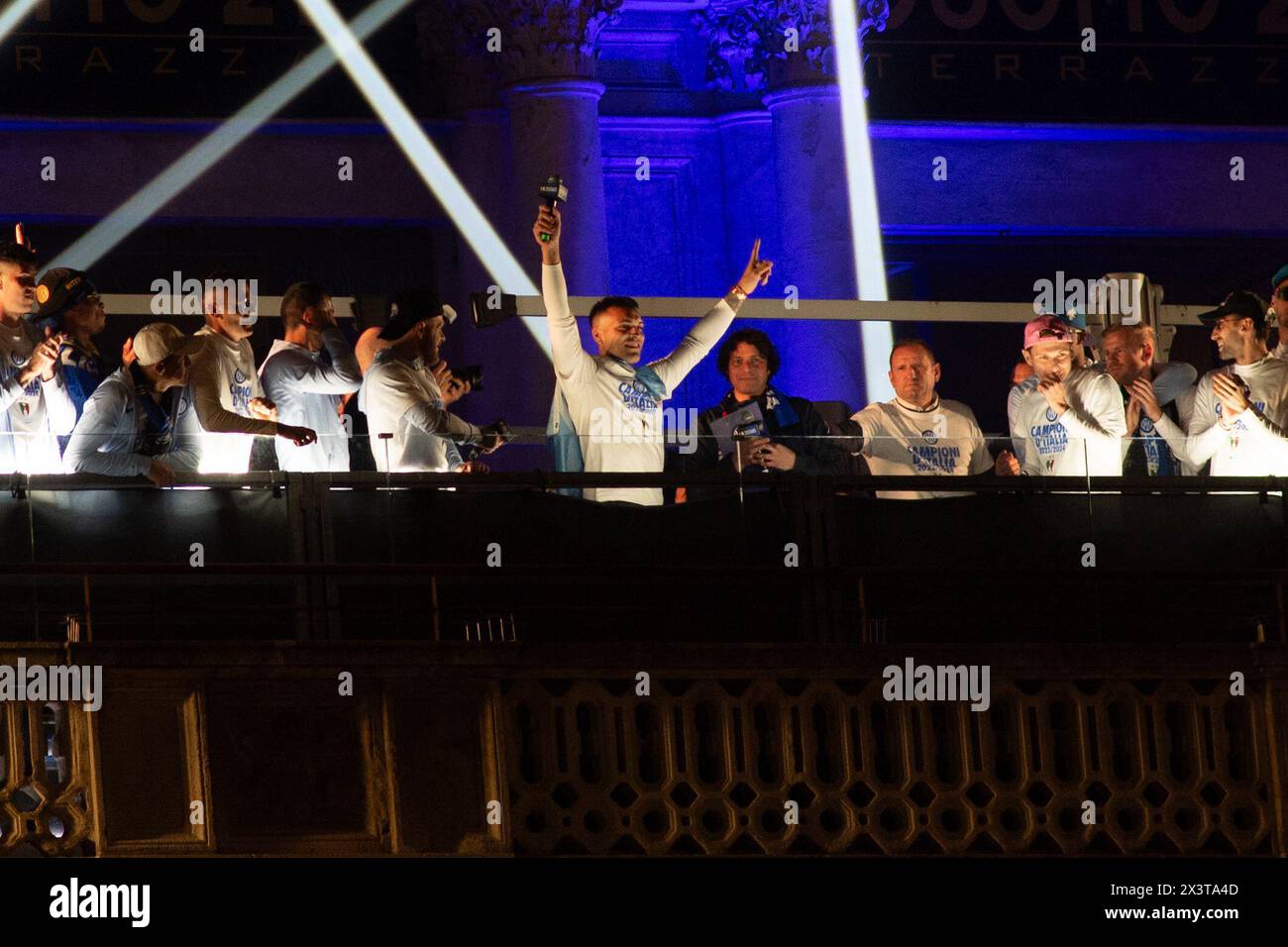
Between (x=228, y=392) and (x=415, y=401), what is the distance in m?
0.88

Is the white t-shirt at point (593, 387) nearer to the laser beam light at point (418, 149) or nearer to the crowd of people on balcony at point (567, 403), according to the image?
the crowd of people on balcony at point (567, 403)

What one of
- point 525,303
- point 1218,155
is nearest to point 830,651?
point 525,303

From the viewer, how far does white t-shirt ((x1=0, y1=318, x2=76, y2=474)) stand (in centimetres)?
1430

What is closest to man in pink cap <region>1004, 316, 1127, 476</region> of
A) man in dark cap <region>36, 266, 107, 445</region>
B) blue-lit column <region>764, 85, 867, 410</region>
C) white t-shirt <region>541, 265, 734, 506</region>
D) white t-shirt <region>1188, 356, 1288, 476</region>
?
white t-shirt <region>1188, 356, 1288, 476</region>

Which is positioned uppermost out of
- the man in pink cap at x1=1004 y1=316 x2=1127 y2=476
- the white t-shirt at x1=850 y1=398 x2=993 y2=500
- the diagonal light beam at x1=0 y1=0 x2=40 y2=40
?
the diagonal light beam at x1=0 y1=0 x2=40 y2=40

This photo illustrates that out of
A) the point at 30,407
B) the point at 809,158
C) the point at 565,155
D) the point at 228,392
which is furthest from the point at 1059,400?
the point at 809,158

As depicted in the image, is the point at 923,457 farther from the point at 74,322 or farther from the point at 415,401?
the point at 74,322

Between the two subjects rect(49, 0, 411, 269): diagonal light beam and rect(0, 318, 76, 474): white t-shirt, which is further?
rect(49, 0, 411, 269): diagonal light beam

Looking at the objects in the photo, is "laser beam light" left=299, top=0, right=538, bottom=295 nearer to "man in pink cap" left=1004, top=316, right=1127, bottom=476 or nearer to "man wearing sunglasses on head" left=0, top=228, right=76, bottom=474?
"man in pink cap" left=1004, top=316, right=1127, bottom=476

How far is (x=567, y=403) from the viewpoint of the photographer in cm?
1616

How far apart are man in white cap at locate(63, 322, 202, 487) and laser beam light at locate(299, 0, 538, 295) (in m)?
8.69

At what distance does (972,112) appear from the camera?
25.5m

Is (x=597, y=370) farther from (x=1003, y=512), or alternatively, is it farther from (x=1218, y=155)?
(x=1218, y=155)

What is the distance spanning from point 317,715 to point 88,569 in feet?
3.90
